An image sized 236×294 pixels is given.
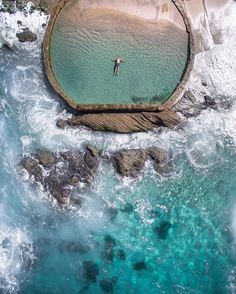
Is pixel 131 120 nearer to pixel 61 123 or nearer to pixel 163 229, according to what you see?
pixel 61 123

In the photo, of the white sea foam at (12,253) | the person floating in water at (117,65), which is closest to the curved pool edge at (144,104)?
the person floating in water at (117,65)

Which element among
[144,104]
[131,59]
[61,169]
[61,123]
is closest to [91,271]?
[61,169]

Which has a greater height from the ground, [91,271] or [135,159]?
[135,159]

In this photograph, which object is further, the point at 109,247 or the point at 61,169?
the point at 61,169

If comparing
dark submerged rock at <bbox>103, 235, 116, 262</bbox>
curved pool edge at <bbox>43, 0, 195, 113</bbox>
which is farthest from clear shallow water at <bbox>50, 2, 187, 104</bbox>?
dark submerged rock at <bbox>103, 235, 116, 262</bbox>

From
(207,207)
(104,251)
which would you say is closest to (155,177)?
(207,207)

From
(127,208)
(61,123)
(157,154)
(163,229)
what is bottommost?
(163,229)

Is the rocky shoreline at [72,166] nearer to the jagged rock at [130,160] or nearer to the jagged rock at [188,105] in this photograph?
the jagged rock at [130,160]
